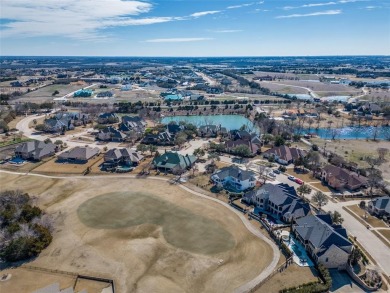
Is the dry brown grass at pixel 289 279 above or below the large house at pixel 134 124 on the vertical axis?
below

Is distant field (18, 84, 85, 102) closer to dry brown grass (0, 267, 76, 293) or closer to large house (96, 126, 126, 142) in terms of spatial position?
large house (96, 126, 126, 142)

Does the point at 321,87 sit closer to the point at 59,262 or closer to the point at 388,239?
the point at 388,239

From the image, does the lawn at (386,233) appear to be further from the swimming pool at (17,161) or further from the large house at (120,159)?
the swimming pool at (17,161)

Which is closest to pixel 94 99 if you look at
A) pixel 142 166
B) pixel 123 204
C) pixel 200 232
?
pixel 142 166

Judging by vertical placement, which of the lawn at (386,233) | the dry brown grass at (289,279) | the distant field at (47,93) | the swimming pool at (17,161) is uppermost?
the distant field at (47,93)

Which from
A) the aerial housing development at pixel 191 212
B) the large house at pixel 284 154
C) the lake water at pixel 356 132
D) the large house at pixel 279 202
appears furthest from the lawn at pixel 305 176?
the lake water at pixel 356 132

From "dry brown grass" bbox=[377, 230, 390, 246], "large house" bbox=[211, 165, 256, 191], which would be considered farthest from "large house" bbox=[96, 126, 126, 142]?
"dry brown grass" bbox=[377, 230, 390, 246]
